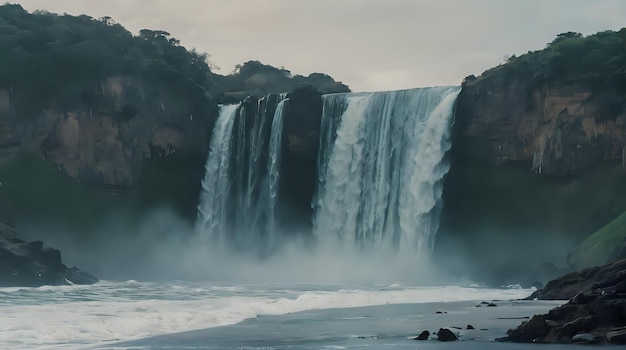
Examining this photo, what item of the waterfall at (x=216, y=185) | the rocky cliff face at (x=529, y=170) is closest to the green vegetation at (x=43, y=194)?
the waterfall at (x=216, y=185)

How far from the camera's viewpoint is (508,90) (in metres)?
70.7

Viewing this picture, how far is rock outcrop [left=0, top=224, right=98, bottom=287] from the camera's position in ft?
205

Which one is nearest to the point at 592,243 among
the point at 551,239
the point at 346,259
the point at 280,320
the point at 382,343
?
the point at 551,239

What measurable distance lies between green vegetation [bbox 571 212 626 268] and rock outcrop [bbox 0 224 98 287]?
28.8 m

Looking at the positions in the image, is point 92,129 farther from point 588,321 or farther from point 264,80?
point 588,321

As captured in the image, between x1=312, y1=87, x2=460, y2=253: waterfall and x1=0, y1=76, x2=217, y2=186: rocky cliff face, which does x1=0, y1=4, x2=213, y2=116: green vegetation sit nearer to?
x1=0, y1=76, x2=217, y2=186: rocky cliff face

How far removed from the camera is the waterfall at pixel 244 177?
77188 millimetres

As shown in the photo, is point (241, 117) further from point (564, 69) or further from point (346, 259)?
point (564, 69)

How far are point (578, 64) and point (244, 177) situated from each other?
2399cm

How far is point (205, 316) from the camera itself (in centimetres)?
3519

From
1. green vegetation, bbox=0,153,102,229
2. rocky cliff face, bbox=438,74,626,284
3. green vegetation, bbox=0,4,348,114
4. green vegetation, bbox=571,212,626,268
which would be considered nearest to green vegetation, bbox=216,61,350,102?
green vegetation, bbox=0,4,348,114

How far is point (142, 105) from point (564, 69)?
3043 centimetres

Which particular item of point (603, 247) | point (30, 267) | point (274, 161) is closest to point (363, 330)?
point (603, 247)

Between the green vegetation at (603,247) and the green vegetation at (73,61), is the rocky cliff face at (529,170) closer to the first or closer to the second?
the green vegetation at (603,247)
